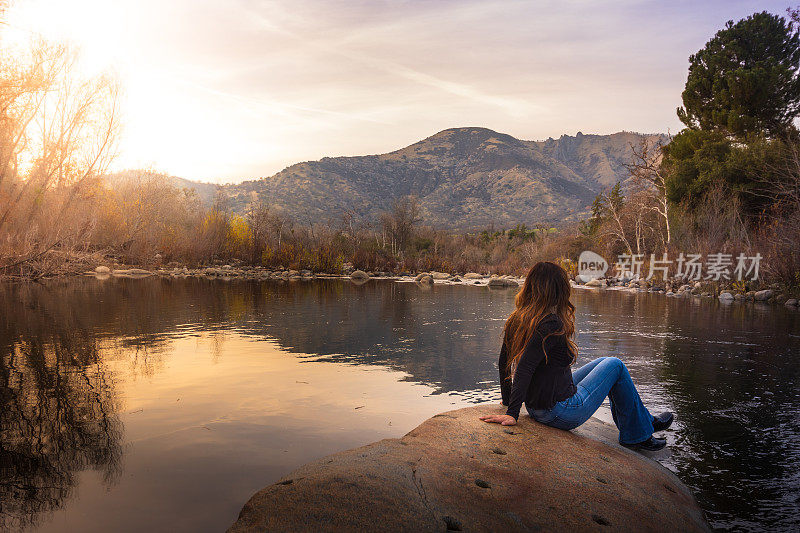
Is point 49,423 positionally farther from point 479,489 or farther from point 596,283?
point 596,283

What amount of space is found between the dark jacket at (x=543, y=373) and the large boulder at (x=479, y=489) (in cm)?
22

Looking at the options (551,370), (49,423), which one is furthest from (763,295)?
(49,423)

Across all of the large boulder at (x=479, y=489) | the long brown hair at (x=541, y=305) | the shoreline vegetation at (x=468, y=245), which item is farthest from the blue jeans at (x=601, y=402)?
the shoreline vegetation at (x=468, y=245)

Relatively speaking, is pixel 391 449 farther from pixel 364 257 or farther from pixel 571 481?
pixel 364 257

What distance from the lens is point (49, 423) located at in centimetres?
468

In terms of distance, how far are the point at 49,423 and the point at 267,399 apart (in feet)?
6.40

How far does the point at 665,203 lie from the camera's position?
27.4 meters

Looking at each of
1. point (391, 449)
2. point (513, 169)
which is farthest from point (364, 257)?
point (513, 169)

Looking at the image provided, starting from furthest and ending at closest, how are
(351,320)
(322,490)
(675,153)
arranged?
1. (675,153)
2. (351,320)
3. (322,490)

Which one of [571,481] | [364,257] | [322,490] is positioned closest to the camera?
[322,490]

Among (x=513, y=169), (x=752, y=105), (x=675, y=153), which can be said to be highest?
(x=513, y=169)

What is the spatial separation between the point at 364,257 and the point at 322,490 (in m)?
31.7

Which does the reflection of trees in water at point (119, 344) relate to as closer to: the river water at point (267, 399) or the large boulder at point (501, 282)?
the river water at point (267, 399)

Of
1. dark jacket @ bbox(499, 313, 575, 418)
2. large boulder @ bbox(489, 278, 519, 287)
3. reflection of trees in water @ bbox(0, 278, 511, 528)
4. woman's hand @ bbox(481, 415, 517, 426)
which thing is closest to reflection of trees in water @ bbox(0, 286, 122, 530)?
reflection of trees in water @ bbox(0, 278, 511, 528)
